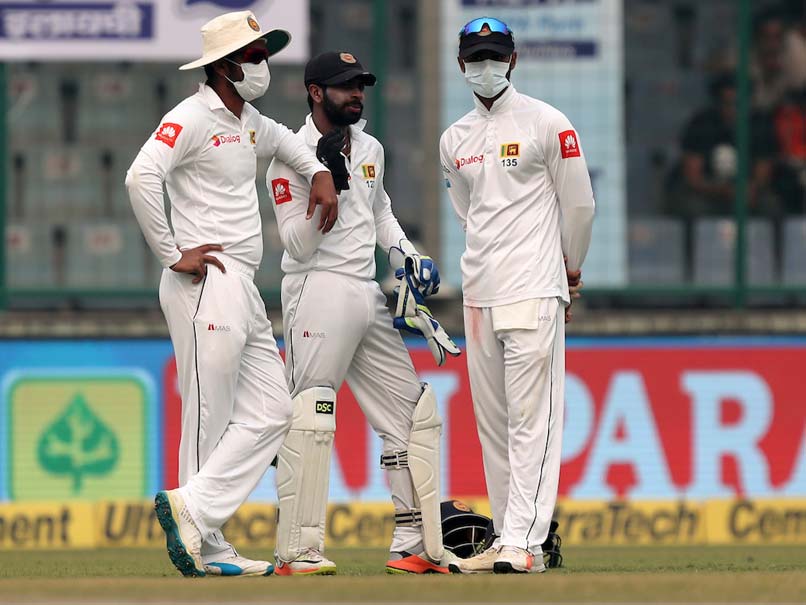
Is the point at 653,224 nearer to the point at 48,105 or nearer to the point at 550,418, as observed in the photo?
the point at 48,105

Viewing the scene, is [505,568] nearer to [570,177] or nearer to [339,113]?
[570,177]

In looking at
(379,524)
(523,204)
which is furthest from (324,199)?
(379,524)

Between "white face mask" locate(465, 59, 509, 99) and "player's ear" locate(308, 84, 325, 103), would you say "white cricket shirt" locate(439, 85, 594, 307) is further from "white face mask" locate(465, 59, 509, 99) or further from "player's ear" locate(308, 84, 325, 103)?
"player's ear" locate(308, 84, 325, 103)

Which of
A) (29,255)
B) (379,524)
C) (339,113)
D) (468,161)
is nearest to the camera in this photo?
(468,161)

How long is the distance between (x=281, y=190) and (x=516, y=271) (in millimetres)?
1037

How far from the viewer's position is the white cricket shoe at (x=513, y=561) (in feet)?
23.1

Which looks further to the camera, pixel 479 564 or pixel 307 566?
pixel 307 566

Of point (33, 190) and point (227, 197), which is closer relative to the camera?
point (227, 197)

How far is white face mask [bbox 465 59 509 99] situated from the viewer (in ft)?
24.4

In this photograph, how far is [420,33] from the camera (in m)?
13.1

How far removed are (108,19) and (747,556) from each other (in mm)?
6306

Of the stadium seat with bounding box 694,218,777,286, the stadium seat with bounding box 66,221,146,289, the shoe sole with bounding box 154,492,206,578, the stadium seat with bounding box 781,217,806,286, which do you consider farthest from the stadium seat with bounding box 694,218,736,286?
the shoe sole with bounding box 154,492,206,578

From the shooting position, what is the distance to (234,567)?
718 centimetres

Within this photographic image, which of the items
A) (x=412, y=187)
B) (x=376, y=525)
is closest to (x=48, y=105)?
(x=412, y=187)
